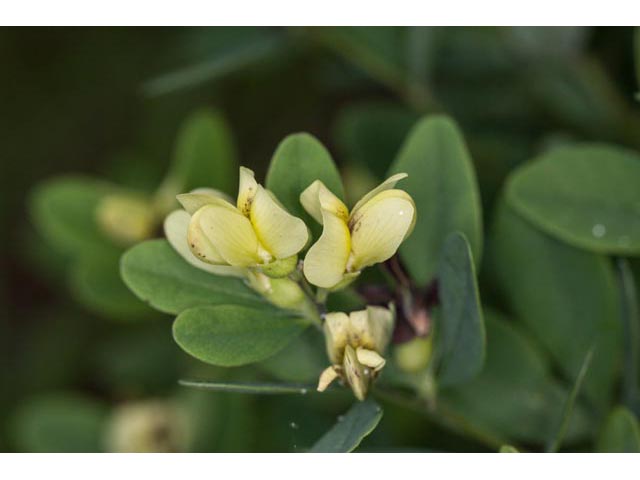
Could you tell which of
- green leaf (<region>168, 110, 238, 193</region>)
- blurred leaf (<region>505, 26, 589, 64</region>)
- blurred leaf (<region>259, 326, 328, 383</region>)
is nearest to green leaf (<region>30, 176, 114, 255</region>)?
green leaf (<region>168, 110, 238, 193</region>)

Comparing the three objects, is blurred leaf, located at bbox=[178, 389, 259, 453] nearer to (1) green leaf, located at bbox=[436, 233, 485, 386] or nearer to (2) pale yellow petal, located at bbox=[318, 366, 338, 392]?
(1) green leaf, located at bbox=[436, 233, 485, 386]

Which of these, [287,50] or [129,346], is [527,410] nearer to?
[287,50]

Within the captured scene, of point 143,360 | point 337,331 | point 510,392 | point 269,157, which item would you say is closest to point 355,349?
point 337,331

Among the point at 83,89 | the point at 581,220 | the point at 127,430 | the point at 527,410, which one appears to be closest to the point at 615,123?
the point at 581,220

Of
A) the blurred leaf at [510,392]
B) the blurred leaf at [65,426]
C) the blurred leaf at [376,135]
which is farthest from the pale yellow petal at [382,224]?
the blurred leaf at [65,426]

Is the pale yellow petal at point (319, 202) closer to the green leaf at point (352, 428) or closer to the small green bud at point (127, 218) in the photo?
the green leaf at point (352, 428)

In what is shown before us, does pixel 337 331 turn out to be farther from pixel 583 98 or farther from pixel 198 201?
pixel 583 98
